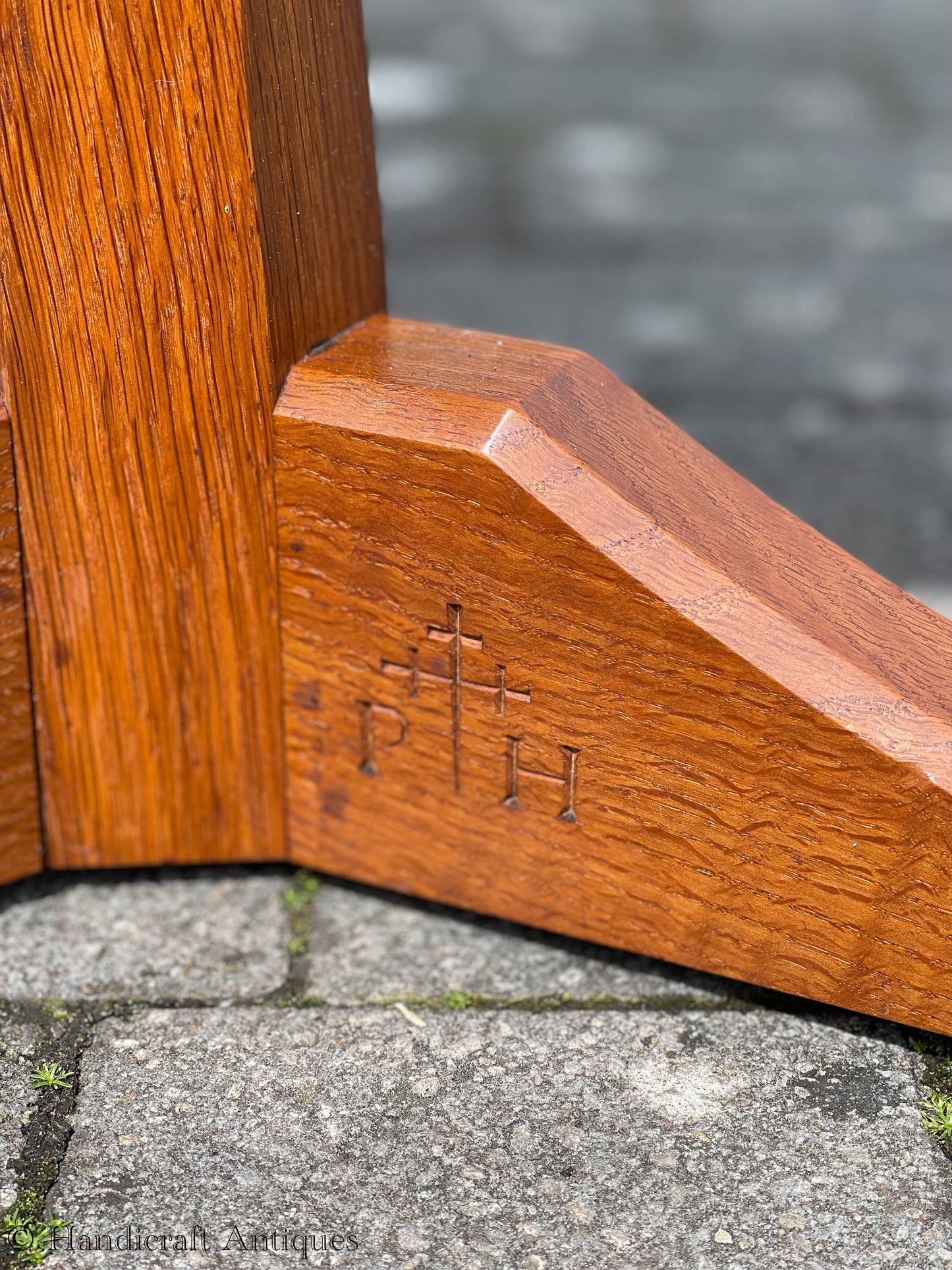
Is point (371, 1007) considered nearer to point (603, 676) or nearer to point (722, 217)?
point (603, 676)

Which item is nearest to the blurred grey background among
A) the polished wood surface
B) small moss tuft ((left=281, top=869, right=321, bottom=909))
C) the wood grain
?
the wood grain

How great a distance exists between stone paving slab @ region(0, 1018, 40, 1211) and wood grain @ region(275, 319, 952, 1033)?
382 millimetres

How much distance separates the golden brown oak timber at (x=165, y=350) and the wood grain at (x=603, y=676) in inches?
2.2

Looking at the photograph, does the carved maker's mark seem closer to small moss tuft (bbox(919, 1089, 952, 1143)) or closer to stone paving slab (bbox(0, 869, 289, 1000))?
stone paving slab (bbox(0, 869, 289, 1000))

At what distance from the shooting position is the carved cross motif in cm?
132

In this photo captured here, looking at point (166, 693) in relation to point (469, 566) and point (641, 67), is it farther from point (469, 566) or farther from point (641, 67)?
point (641, 67)

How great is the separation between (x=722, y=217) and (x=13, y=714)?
2910 mm

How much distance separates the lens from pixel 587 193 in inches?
158

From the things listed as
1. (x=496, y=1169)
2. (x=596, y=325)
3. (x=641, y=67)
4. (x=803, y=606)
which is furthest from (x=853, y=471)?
(x=641, y=67)

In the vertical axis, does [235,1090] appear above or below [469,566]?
below

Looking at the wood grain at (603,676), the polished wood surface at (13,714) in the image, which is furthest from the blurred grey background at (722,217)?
the polished wood surface at (13,714)

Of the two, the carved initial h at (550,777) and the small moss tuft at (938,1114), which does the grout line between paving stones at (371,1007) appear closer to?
the small moss tuft at (938,1114)

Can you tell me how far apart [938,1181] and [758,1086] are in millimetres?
167

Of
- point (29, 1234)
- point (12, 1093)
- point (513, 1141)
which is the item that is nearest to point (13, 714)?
point (12, 1093)
